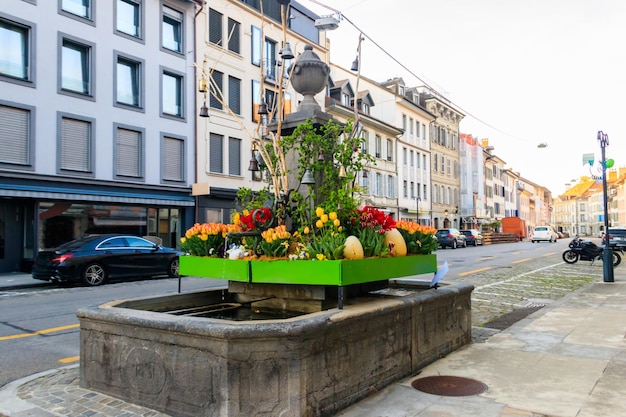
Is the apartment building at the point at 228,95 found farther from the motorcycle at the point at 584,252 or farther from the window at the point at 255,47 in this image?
the motorcycle at the point at 584,252

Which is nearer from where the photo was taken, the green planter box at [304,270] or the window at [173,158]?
the green planter box at [304,270]

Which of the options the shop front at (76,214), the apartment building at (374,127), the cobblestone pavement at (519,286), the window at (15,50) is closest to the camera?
the cobblestone pavement at (519,286)

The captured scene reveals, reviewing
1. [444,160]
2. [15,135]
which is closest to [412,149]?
[444,160]

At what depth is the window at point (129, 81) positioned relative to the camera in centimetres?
2195

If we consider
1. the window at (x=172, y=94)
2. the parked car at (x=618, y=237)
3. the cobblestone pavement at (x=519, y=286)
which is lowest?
the cobblestone pavement at (x=519, y=286)

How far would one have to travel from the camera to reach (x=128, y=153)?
22.1 metres

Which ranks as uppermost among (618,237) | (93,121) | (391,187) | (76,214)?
(93,121)

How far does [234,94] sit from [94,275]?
51.1ft

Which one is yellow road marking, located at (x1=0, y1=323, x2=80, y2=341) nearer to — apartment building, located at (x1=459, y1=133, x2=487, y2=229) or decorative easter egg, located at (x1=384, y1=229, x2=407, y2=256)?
decorative easter egg, located at (x1=384, y1=229, x2=407, y2=256)

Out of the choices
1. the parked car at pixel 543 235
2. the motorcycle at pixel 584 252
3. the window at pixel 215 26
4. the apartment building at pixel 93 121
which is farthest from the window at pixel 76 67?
the parked car at pixel 543 235

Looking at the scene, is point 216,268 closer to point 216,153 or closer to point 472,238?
point 216,153

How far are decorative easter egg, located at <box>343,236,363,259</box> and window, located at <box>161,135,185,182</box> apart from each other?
20259 mm

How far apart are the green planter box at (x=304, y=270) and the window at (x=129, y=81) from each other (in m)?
18.7

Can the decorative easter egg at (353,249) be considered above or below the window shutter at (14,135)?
below
